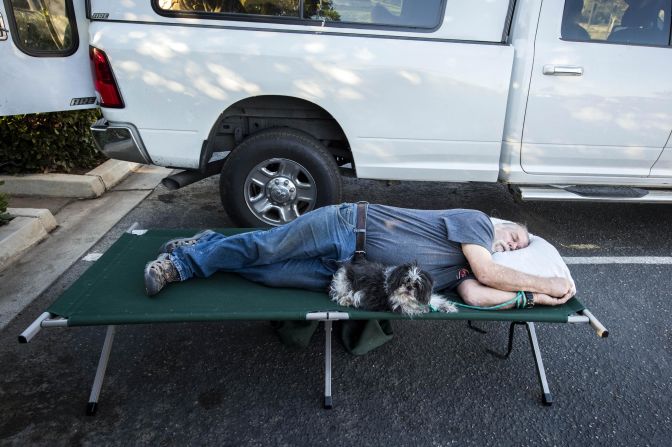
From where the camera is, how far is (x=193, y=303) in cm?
232

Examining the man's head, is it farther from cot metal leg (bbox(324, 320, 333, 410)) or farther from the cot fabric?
cot metal leg (bbox(324, 320, 333, 410))

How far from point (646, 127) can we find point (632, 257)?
1.01 meters

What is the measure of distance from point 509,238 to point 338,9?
2003mm

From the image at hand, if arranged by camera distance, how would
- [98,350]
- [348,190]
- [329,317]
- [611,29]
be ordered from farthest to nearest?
[348,190] < [611,29] < [98,350] < [329,317]

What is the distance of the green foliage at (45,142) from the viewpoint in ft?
14.7

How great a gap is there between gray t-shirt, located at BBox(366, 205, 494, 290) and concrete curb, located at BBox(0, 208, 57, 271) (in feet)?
8.78

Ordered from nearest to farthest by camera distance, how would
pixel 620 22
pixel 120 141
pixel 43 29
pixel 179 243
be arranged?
pixel 179 243, pixel 120 141, pixel 620 22, pixel 43 29

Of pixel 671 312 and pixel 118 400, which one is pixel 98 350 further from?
pixel 671 312

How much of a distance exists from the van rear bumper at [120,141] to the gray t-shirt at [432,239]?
1911 millimetres

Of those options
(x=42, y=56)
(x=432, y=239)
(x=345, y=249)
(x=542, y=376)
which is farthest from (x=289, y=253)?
(x=42, y=56)

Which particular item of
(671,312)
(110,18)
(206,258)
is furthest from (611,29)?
(110,18)

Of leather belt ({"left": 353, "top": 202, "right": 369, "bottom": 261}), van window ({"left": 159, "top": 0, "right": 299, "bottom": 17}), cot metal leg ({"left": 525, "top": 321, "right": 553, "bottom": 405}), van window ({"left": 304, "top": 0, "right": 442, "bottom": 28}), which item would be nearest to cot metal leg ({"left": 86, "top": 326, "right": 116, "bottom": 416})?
leather belt ({"left": 353, "top": 202, "right": 369, "bottom": 261})

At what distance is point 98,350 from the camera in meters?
2.61

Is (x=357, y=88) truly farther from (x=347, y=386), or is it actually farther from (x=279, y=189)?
(x=347, y=386)
